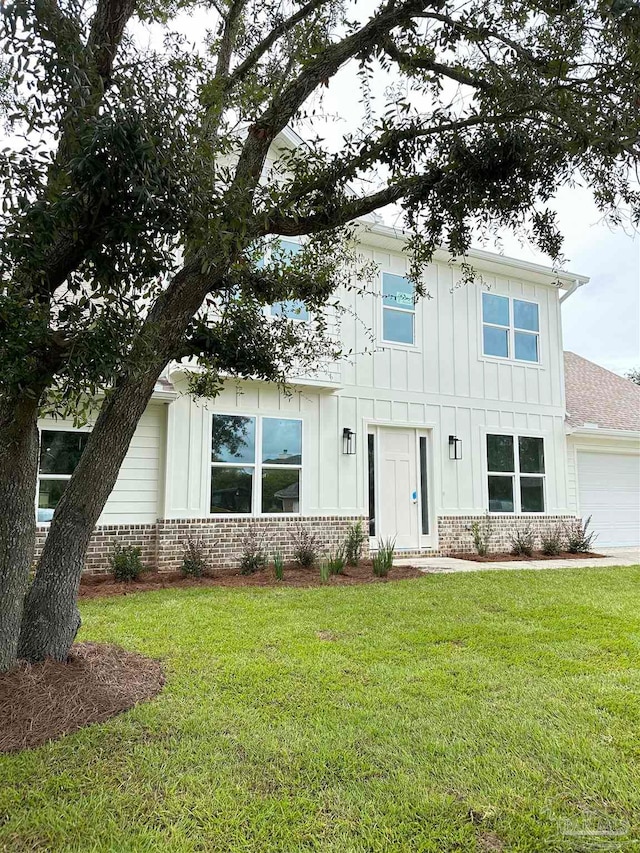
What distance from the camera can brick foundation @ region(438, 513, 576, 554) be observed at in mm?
11336

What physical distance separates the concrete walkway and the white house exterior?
719 millimetres

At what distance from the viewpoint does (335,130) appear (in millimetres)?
5867

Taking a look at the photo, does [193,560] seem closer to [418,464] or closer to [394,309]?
[418,464]

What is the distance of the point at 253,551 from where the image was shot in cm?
909

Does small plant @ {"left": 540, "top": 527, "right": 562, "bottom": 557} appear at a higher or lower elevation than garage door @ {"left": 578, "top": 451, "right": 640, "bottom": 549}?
lower

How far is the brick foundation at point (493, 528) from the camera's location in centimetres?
1134

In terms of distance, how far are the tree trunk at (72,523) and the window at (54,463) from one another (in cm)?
474

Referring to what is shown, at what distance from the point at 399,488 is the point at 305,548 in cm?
257

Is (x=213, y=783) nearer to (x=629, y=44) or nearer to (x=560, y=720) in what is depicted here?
(x=560, y=720)

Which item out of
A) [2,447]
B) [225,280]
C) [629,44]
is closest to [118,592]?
[2,447]

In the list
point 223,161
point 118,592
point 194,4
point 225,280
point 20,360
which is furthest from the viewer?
point 223,161

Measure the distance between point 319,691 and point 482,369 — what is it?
956 centimetres

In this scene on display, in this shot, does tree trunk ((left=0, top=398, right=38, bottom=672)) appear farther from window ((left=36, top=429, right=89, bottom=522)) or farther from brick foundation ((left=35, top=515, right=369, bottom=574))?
window ((left=36, top=429, right=89, bottom=522))

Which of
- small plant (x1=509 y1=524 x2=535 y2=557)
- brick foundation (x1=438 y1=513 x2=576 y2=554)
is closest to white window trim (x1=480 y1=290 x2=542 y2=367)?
brick foundation (x1=438 y1=513 x2=576 y2=554)
